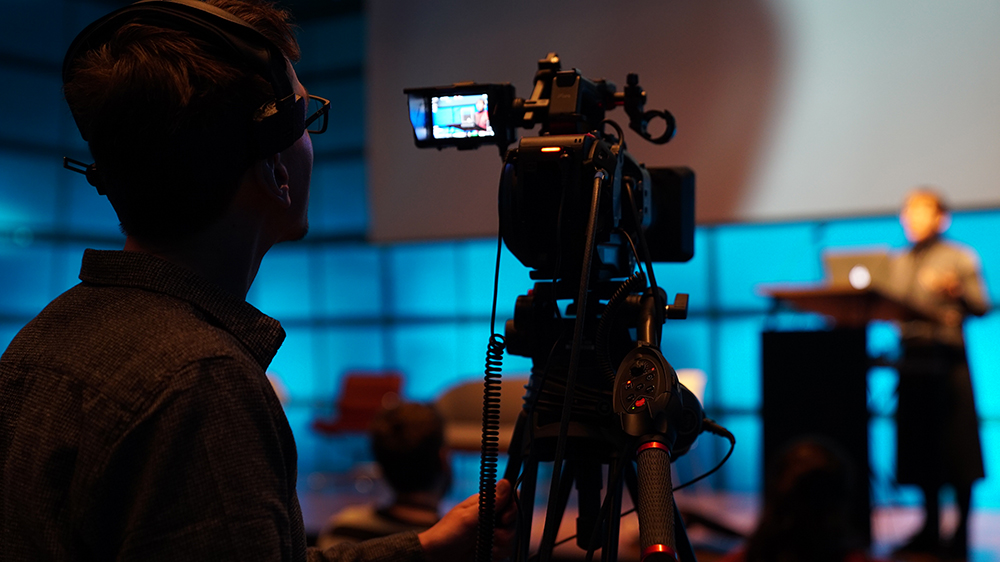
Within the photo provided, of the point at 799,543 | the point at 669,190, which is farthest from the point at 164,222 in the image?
the point at 799,543

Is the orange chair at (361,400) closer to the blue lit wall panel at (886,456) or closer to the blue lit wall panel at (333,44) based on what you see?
the blue lit wall panel at (333,44)

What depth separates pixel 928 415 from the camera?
344 centimetres

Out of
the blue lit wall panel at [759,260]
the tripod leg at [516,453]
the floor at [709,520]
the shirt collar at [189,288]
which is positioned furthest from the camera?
the blue lit wall panel at [759,260]

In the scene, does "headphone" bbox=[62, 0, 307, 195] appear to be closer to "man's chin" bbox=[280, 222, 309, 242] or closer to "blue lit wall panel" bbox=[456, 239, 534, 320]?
"man's chin" bbox=[280, 222, 309, 242]

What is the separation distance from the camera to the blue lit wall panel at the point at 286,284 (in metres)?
6.86

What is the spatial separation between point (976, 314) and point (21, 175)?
6552 millimetres

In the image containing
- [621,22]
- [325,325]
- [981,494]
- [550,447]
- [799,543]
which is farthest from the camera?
[325,325]

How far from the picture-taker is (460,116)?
42.4 inches

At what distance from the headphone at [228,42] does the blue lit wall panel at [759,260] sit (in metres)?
4.66

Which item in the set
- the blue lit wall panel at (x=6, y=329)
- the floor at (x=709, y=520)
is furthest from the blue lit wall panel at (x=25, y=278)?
the floor at (x=709, y=520)

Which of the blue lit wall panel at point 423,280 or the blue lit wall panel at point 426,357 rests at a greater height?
the blue lit wall panel at point 423,280

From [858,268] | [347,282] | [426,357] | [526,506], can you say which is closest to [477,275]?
[426,357]

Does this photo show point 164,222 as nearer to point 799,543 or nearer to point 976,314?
point 799,543

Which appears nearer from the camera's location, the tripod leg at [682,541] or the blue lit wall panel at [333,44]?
the tripod leg at [682,541]
